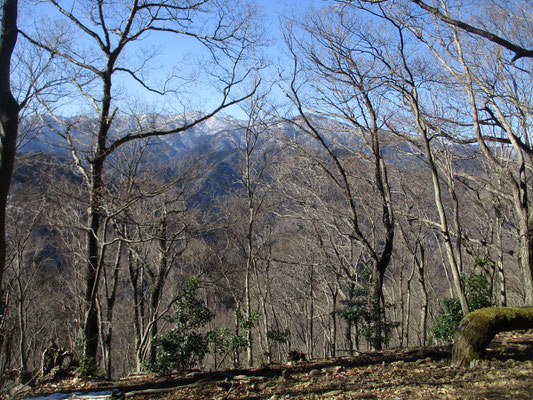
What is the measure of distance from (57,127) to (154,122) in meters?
2.08

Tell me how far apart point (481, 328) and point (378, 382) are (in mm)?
1336

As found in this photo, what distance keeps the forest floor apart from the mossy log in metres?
0.13

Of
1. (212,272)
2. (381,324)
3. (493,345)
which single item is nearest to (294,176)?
(212,272)

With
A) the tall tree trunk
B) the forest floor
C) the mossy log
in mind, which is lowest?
the forest floor

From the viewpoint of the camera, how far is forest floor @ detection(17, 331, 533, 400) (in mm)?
3299

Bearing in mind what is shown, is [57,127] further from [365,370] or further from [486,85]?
[486,85]

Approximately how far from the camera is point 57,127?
7.97m

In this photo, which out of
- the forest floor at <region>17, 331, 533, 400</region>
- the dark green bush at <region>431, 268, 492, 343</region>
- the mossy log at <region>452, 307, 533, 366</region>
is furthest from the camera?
the dark green bush at <region>431, 268, 492, 343</region>

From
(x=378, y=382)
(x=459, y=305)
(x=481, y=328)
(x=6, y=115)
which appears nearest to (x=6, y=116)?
(x=6, y=115)

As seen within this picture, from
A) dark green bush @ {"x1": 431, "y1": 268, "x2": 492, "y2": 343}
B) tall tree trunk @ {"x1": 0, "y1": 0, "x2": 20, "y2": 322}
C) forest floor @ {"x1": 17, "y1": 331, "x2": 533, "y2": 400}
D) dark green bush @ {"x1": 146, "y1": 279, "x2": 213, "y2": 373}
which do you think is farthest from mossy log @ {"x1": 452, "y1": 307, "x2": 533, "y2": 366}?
tall tree trunk @ {"x1": 0, "y1": 0, "x2": 20, "y2": 322}

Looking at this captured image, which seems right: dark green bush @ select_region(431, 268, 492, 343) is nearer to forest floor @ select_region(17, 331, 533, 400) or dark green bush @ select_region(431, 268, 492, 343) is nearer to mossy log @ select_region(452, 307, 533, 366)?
forest floor @ select_region(17, 331, 533, 400)

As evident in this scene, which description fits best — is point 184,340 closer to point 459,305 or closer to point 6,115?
point 6,115

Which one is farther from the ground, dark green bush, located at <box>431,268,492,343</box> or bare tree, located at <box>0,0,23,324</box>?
bare tree, located at <box>0,0,23,324</box>

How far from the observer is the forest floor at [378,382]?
130 inches
